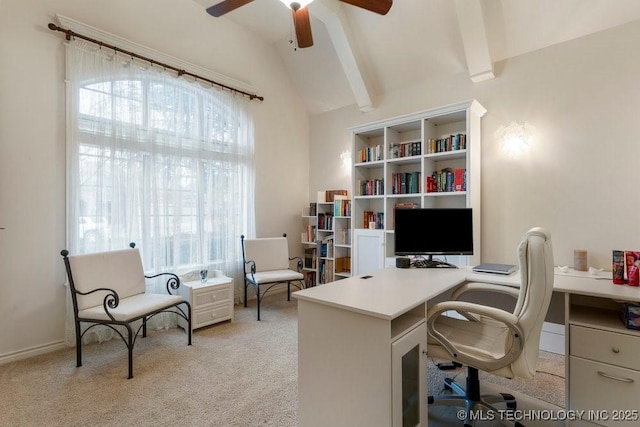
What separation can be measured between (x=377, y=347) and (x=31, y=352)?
3.06m

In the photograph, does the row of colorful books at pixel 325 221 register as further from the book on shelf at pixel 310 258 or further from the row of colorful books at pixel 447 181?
the row of colorful books at pixel 447 181

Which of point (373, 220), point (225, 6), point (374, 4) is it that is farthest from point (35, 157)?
point (373, 220)

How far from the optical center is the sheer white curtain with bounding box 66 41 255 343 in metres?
2.90

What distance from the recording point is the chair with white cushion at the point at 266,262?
3814 mm

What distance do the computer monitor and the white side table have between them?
2025 millimetres

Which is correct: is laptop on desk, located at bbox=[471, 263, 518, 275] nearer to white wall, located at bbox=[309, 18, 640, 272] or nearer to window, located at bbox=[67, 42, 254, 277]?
white wall, located at bbox=[309, 18, 640, 272]

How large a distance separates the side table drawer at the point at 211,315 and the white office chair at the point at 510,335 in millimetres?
2342

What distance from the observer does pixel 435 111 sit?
3287 mm

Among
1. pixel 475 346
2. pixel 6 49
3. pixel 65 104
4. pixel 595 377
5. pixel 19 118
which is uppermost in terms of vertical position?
pixel 6 49

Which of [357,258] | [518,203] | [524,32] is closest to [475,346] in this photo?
[518,203]

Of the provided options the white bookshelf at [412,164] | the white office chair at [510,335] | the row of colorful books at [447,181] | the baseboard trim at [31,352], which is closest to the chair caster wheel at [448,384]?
the white office chair at [510,335]

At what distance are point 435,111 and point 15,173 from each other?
12.8 feet

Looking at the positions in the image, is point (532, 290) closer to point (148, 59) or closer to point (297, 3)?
point (297, 3)

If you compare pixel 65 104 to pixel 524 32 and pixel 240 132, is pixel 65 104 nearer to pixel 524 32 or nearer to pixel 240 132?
pixel 240 132
